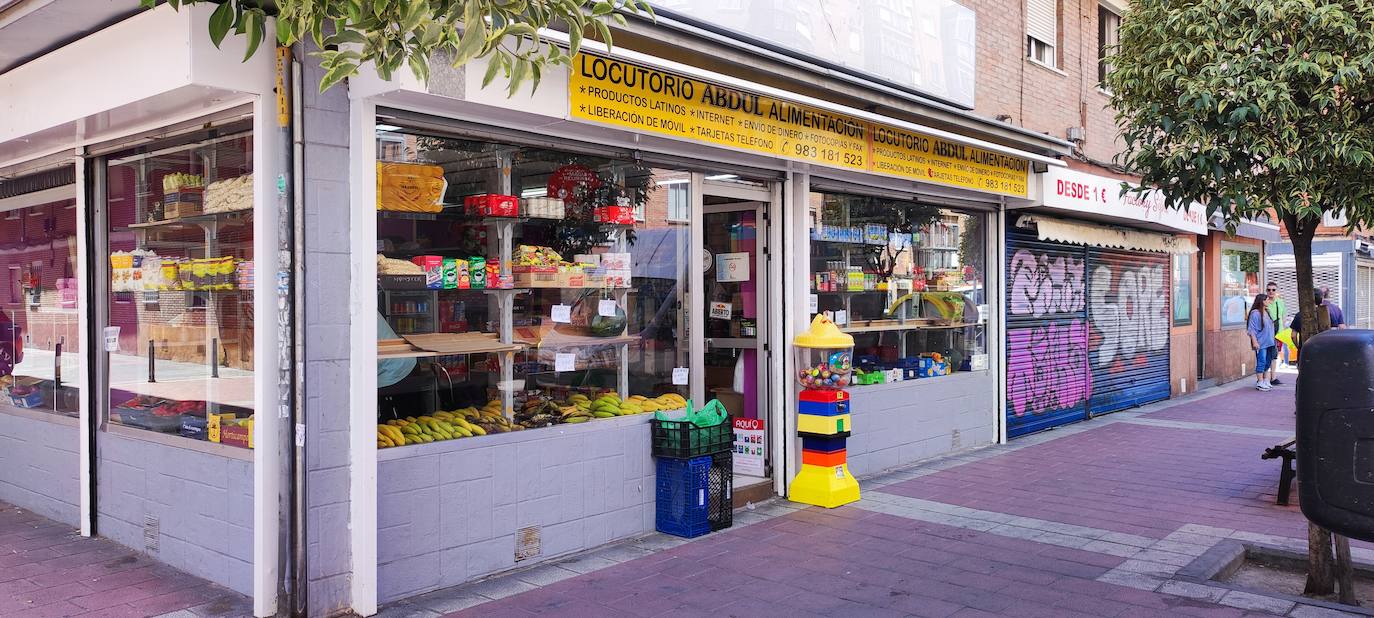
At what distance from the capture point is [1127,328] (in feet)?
47.2

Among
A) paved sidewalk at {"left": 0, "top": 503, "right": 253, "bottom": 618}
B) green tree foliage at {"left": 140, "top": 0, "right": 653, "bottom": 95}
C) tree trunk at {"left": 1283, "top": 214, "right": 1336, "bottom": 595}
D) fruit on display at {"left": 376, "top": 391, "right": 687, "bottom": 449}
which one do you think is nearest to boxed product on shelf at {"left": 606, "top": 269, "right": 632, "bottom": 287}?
fruit on display at {"left": 376, "top": 391, "right": 687, "bottom": 449}

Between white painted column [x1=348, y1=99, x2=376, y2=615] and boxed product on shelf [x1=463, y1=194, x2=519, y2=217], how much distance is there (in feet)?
3.34

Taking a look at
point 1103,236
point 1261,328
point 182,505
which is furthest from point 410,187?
point 1261,328

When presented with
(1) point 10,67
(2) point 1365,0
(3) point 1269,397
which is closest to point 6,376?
(1) point 10,67

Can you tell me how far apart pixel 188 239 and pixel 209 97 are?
1.21 m

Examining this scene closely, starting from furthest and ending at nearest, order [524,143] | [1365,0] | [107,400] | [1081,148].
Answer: [1081,148], [107,400], [524,143], [1365,0]

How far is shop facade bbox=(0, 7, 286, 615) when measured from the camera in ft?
16.8

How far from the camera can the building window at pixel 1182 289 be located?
16155 mm

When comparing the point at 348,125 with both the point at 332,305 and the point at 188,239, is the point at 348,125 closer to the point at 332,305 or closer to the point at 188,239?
the point at 332,305

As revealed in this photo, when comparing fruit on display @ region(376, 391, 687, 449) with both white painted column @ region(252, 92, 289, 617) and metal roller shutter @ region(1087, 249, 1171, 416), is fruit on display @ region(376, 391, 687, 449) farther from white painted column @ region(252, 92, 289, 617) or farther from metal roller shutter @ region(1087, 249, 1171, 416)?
metal roller shutter @ region(1087, 249, 1171, 416)

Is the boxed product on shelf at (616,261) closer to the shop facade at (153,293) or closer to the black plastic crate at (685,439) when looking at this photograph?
the black plastic crate at (685,439)

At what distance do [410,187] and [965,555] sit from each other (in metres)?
4.27

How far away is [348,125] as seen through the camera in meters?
5.26

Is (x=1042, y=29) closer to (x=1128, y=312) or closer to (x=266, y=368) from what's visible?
(x=1128, y=312)
